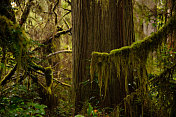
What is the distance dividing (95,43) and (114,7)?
3.87 ft

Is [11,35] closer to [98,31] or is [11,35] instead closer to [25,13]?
[98,31]

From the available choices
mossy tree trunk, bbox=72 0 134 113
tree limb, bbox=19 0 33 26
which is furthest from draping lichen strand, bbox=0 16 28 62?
tree limb, bbox=19 0 33 26

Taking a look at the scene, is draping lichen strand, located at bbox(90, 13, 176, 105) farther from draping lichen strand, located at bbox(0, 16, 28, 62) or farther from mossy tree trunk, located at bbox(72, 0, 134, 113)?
mossy tree trunk, located at bbox(72, 0, 134, 113)

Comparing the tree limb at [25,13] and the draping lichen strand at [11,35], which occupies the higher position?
the tree limb at [25,13]

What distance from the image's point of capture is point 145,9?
540cm

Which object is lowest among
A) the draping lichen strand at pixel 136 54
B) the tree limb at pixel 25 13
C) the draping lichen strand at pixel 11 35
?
the draping lichen strand at pixel 136 54

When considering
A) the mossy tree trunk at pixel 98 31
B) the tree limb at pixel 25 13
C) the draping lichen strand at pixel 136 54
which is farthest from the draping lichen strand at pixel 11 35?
the tree limb at pixel 25 13

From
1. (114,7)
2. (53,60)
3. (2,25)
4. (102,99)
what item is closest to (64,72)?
(53,60)

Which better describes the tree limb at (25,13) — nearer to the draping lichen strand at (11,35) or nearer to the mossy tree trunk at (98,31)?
the mossy tree trunk at (98,31)

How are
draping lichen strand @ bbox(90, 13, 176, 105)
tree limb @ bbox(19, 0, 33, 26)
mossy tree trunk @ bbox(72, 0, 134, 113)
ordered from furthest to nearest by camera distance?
1. tree limb @ bbox(19, 0, 33, 26)
2. mossy tree trunk @ bbox(72, 0, 134, 113)
3. draping lichen strand @ bbox(90, 13, 176, 105)

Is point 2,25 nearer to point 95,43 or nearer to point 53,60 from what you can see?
point 95,43

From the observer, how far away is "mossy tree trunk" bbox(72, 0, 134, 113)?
4.66 m

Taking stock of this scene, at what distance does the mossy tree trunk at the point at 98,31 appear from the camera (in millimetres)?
4664

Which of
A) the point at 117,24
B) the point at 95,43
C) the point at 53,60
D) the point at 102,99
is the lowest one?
the point at 102,99
